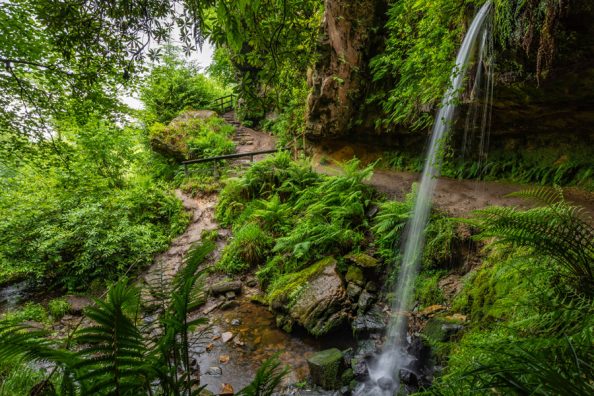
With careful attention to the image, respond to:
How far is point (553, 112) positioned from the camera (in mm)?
5121

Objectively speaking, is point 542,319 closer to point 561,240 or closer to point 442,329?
point 561,240

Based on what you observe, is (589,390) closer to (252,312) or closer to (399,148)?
(252,312)

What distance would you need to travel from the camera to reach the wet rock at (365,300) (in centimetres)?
461

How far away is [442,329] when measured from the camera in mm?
3395

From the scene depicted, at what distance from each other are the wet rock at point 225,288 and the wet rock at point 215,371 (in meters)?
1.97

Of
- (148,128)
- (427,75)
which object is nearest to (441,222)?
(427,75)

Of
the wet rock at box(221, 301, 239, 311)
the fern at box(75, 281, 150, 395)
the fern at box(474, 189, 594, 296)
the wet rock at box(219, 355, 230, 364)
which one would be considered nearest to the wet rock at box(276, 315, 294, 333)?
the wet rock at box(219, 355, 230, 364)

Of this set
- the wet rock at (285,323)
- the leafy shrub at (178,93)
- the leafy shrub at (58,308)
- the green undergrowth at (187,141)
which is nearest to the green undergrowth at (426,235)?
the wet rock at (285,323)

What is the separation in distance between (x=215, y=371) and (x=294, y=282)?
5.99ft

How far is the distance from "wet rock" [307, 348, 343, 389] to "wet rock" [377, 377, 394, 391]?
488mm

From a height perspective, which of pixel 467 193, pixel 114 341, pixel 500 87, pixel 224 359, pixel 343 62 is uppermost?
pixel 343 62

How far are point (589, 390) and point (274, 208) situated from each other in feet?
20.9

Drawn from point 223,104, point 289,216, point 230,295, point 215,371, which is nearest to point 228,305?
point 230,295

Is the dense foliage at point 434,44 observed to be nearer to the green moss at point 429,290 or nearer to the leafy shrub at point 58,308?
the green moss at point 429,290
